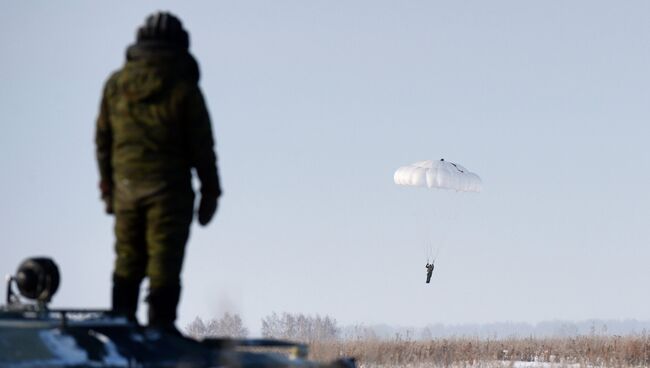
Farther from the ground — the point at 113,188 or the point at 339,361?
the point at 113,188

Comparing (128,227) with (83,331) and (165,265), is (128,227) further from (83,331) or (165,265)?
(83,331)

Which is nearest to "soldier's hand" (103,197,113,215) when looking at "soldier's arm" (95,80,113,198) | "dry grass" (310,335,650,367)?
"soldier's arm" (95,80,113,198)

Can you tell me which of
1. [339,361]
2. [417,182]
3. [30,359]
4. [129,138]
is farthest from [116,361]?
[417,182]

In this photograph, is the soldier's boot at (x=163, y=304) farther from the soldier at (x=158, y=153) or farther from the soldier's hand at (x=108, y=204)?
the soldier's hand at (x=108, y=204)

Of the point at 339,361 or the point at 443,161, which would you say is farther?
the point at 443,161

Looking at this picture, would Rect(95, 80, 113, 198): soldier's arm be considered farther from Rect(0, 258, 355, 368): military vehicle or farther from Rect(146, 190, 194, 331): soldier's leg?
Rect(0, 258, 355, 368): military vehicle

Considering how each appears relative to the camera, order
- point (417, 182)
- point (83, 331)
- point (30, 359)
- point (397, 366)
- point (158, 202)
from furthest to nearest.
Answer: point (417, 182), point (397, 366), point (158, 202), point (83, 331), point (30, 359)

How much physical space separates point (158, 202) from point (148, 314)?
0.49m

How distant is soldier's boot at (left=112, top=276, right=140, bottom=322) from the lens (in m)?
6.03

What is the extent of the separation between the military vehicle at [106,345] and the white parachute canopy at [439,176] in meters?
49.1

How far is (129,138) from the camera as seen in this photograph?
19.2 ft

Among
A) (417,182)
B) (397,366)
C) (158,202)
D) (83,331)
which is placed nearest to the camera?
(83,331)

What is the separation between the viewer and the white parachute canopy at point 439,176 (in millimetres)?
54562

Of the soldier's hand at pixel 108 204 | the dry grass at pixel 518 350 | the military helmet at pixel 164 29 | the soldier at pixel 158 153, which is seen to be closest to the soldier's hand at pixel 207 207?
the soldier at pixel 158 153
